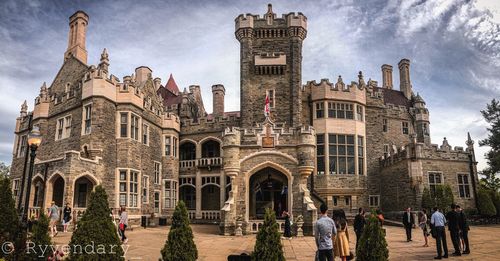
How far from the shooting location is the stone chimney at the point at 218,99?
3953cm

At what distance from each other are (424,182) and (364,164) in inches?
185

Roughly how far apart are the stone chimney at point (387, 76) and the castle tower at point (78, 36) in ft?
98.1

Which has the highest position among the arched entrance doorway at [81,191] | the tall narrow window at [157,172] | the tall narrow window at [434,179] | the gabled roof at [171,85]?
the gabled roof at [171,85]

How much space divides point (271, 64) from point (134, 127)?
427 inches

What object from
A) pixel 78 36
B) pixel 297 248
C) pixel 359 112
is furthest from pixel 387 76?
pixel 297 248

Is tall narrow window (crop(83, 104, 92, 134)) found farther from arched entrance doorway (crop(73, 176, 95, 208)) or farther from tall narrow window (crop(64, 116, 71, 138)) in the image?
arched entrance doorway (crop(73, 176, 95, 208))

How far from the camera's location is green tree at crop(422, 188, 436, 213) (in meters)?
24.3

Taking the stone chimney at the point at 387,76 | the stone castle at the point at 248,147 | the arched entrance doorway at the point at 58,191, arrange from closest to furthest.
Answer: the stone castle at the point at 248,147 → the arched entrance doorway at the point at 58,191 → the stone chimney at the point at 387,76

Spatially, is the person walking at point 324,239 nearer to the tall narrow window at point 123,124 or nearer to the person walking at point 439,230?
the person walking at point 439,230

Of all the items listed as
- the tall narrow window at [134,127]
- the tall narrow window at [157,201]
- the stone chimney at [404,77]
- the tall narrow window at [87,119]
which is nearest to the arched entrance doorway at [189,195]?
the tall narrow window at [157,201]

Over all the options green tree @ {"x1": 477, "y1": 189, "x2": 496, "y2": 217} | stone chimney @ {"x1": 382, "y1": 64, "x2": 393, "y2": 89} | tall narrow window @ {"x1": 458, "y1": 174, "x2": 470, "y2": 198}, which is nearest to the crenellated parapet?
tall narrow window @ {"x1": 458, "y1": 174, "x2": 470, "y2": 198}

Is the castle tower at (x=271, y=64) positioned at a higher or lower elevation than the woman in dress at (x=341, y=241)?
higher

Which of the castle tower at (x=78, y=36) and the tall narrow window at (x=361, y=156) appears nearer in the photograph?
the castle tower at (x=78, y=36)

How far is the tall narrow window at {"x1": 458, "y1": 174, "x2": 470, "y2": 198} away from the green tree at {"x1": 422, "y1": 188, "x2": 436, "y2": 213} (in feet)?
12.7
